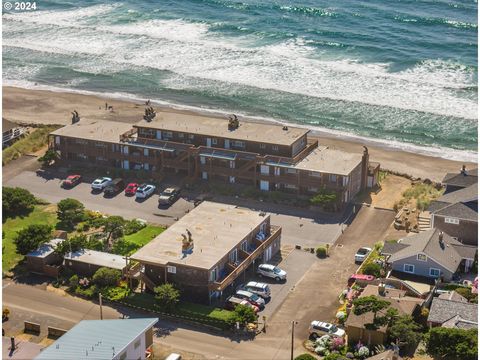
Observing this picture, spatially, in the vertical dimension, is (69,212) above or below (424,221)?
above

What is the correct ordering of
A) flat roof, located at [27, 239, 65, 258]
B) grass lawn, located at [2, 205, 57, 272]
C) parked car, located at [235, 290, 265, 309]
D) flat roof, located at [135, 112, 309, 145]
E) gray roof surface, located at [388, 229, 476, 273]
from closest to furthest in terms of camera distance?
parked car, located at [235, 290, 265, 309] → gray roof surface, located at [388, 229, 476, 273] → flat roof, located at [27, 239, 65, 258] → grass lawn, located at [2, 205, 57, 272] → flat roof, located at [135, 112, 309, 145]

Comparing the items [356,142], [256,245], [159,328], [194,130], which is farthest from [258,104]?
[159,328]

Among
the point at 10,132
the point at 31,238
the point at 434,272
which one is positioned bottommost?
the point at 434,272

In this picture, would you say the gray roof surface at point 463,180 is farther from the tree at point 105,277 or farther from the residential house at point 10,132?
the residential house at point 10,132

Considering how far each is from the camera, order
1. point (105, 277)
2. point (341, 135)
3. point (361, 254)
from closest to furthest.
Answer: point (105, 277)
point (361, 254)
point (341, 135)

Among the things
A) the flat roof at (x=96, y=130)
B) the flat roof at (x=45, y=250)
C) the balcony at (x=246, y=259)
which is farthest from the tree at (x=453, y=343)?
the flat roof at (x=96, y=130)

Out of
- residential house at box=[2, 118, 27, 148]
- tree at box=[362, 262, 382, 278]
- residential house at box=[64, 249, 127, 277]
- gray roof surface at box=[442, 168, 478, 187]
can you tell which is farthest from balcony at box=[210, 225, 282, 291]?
residential house at box=[2, 118, 27, 148]

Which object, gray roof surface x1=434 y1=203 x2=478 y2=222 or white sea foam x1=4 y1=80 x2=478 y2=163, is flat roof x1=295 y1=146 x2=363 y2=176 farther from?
white sea foam x1=4 y1=80 x2=478 y2=163

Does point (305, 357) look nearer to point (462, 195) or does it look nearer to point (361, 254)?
point (361, 254)

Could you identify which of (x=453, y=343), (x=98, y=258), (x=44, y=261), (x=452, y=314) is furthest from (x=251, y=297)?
(x=44, y=261)
